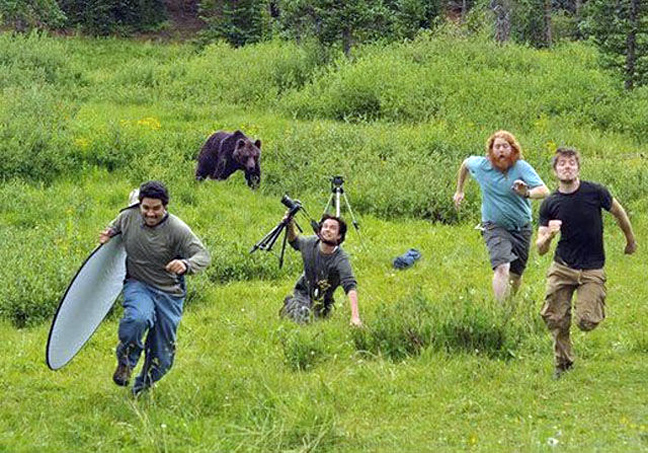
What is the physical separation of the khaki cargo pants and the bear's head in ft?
32.5

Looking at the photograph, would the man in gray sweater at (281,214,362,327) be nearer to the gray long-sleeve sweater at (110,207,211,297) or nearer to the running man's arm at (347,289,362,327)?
the running man's arm at (347,289,362,327)

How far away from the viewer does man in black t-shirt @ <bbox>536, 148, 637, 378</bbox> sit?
766 cm

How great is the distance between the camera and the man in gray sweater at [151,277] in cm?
748

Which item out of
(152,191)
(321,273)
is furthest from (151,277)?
(321,273)

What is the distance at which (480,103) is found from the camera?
76.1 feet

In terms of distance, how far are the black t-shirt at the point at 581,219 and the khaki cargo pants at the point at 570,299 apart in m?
0.08

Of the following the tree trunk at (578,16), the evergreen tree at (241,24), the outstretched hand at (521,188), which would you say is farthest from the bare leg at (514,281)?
the tree trunk at (578,16)

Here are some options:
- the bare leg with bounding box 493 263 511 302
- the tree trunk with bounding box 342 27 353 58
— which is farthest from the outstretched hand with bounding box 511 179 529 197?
the tree trunk with bounding box 342 27 353 58

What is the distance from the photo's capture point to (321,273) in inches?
382

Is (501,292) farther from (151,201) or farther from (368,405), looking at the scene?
(151,201)

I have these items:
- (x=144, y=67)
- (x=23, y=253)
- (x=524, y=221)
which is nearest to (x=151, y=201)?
(x=524, y=221)

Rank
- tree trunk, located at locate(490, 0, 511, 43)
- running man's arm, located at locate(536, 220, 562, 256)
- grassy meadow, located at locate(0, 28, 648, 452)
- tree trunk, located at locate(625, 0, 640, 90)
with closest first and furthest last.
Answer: grassy meadow, located at locate(0, 28, 648, 452) → running man's arm, located at locate(536, 220, 562, 256) → tree trunk, located at locate(625, 0, 640, 90) → tree trunk, located at locate(490, 0, 511, 43)

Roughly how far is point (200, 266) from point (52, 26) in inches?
1474

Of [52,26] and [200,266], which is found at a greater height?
[200,266]
